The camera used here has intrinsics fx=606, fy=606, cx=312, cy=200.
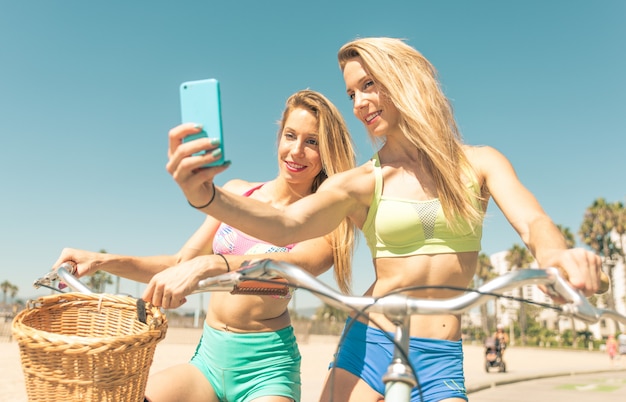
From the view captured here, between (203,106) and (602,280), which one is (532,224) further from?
(203,106)

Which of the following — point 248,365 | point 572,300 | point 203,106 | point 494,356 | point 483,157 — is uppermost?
point 483,157

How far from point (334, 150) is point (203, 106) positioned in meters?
1.79

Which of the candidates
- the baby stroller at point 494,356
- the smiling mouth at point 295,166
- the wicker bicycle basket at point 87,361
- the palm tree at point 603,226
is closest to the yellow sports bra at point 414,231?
the smiling mouth at point 295,166

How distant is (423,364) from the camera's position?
101 inches

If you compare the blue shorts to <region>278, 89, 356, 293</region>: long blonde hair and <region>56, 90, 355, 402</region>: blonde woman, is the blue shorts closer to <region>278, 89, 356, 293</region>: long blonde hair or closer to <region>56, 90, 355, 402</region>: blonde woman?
<region>56, 90, 355, 402</region>: blonde woman

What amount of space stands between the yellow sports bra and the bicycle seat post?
89 centimetres

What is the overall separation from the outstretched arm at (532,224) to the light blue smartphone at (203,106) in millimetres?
1104

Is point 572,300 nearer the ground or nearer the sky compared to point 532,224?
nearer the ground

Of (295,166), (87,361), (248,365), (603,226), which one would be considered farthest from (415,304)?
(603,226)

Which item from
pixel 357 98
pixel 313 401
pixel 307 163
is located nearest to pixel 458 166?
pixel 357 98

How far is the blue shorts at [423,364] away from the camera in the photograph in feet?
8.38

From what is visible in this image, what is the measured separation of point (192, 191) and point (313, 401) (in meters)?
8.62

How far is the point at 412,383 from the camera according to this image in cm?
174

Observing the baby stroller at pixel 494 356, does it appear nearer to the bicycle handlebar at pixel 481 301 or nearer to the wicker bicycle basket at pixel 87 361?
the wicker bicycle basket at pixel 87 361
